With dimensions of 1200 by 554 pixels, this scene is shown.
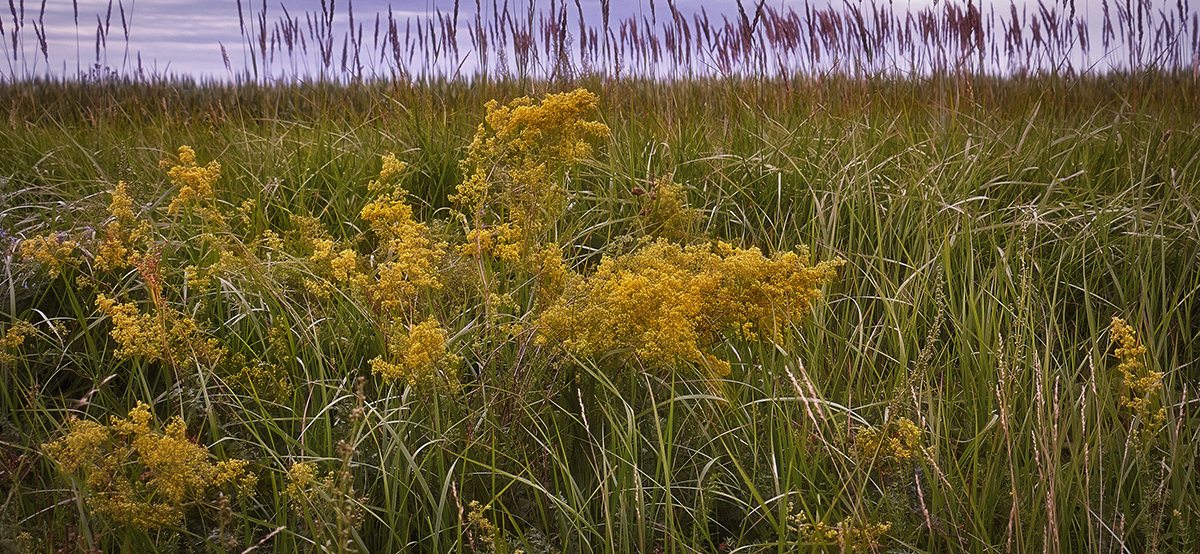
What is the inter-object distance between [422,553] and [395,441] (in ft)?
0.79

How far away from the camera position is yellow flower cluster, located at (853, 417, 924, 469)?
1496 mm

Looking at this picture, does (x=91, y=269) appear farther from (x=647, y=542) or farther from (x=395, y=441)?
(x=647, y=542)

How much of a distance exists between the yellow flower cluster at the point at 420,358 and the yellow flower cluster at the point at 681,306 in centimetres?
21

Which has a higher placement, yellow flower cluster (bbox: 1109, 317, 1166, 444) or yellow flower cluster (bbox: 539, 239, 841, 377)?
yellow flower cluster (bbox: 539, 239, 841, 377)

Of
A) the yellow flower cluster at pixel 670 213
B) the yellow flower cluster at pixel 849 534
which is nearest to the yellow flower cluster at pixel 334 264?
the yellow flower cluster at pixel 670 213

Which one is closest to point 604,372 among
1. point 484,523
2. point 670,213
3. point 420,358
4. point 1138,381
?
point 420,358

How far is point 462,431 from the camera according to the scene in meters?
1.83

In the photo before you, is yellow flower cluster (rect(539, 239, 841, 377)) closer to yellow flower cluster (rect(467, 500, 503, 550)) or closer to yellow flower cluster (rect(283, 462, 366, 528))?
yellow flower cluster (rect(467, 500, 503, 550))

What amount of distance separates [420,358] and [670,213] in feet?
3.61

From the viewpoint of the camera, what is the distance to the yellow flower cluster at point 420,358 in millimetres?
1598

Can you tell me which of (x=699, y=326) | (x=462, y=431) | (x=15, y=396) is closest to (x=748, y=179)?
(x=699, y=326)

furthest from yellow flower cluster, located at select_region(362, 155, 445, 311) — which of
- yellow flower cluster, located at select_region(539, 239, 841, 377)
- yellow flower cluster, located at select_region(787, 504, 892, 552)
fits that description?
yellow flower cluster, located at select_region(787, 504, 892, 552)

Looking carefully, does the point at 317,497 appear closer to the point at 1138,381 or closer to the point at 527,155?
the point at 527,155

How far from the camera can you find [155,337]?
1.79 m
